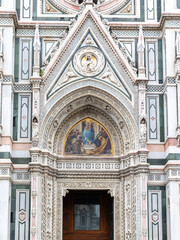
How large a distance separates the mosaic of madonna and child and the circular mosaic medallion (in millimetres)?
2032

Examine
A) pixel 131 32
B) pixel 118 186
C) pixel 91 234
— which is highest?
pixel 131 32

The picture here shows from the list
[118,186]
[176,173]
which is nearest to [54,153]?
[118,186]

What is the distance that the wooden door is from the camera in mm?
26547

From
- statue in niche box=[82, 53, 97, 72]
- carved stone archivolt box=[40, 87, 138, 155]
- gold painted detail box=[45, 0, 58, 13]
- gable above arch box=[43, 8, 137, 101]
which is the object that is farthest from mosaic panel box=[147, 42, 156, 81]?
gold painted detail box=[45, 0, 58, 13]

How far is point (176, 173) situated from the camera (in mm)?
24297

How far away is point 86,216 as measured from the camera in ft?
87.8

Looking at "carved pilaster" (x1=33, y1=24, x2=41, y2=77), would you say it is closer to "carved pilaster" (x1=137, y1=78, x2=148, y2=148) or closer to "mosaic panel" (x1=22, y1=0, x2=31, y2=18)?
A: "mosaic panel" (x1=22, y1=0, x2=31, y2=18)

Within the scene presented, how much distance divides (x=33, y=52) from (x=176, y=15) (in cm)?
566

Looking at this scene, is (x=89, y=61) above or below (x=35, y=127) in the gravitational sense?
above

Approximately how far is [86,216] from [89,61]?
610 centimetres

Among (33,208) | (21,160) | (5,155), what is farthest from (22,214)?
(5,155)

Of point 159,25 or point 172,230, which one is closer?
point 172,230

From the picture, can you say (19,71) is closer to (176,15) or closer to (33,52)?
(33,52)

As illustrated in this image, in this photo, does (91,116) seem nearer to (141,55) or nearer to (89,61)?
(89,61)
